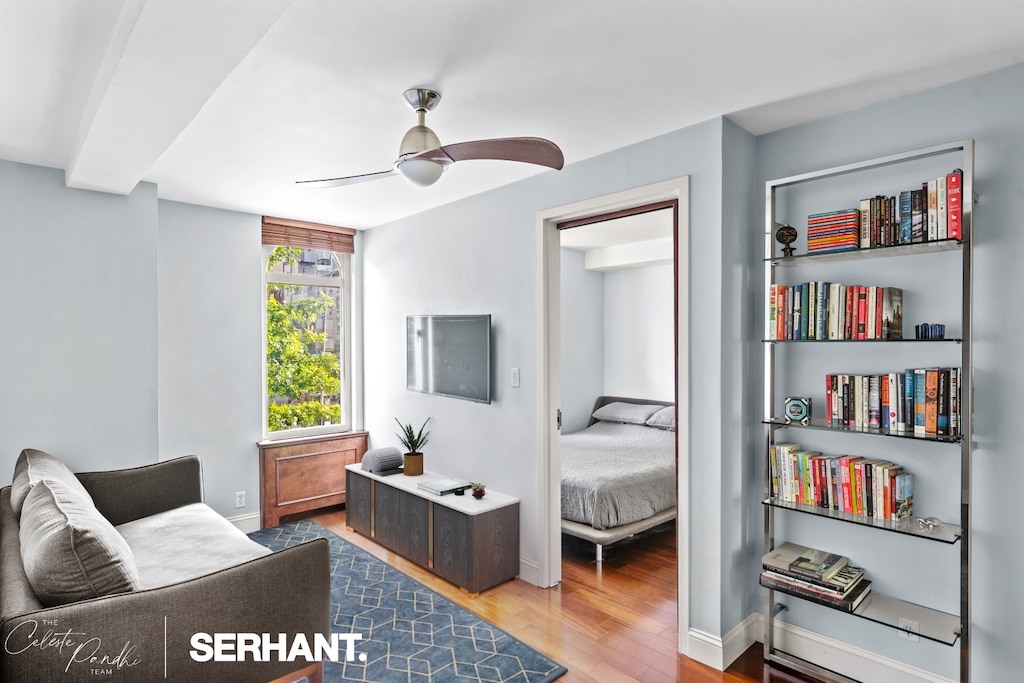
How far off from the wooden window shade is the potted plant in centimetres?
172

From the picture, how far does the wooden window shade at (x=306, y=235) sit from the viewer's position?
15.1 feet

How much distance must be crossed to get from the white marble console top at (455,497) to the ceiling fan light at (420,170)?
1953 mm

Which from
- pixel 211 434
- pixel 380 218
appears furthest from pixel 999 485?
pixel 211 434

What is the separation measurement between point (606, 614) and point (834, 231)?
2.21 m

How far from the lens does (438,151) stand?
2031 mm

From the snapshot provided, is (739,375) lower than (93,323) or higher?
lower

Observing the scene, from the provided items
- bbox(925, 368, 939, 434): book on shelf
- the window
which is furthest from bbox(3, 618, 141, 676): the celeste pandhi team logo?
the window

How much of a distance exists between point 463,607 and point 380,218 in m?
2.99

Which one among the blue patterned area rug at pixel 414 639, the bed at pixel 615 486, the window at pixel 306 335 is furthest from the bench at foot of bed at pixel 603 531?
the window at pixel 306 335

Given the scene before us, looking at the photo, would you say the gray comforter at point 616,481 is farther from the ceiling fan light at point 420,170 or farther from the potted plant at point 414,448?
the ceiling fan light at point 420,170

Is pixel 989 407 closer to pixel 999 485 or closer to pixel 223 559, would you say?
pixel 999 485

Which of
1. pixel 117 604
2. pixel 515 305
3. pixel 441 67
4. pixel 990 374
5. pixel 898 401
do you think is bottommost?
pixel 117 604

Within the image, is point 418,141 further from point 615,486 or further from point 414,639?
point 615,486

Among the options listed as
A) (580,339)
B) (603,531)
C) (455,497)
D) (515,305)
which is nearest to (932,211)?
(515,305)
